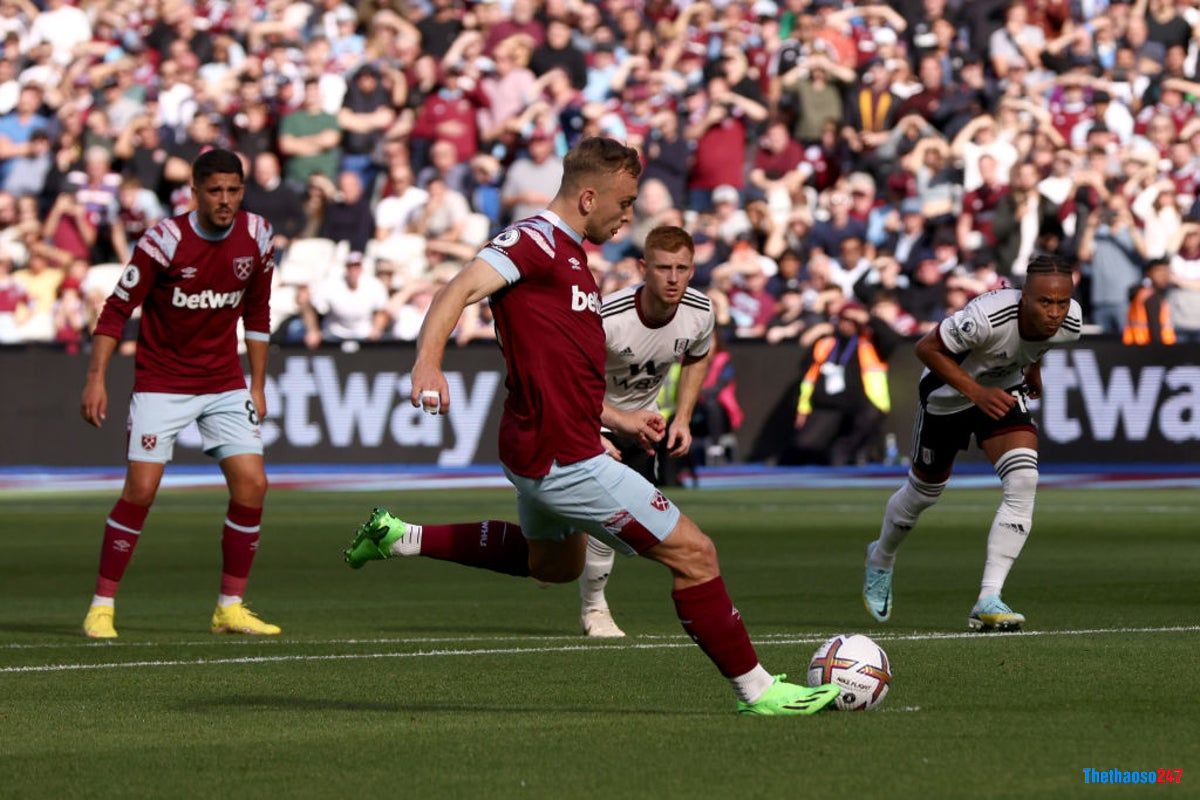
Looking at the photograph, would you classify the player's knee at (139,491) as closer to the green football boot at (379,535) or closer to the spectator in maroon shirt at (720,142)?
the green football boot at (379,535)

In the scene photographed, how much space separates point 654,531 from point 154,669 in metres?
3.23

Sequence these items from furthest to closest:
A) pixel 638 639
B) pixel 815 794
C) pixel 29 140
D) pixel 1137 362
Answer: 1. pixel 29 140
2. pixel 1137 362
3. pixel 638 639
4. pixel 815 794

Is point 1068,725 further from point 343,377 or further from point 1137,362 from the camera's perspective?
point 343,377

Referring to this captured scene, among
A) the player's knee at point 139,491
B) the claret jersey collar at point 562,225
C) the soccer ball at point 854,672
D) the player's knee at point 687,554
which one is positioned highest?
the claret jersey collar at point 562,225

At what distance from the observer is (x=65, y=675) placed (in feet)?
33.7

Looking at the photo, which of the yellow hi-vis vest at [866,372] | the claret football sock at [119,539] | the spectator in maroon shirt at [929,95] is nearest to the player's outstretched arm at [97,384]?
the claret football sock at [119,539]

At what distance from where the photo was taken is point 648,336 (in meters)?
12.2

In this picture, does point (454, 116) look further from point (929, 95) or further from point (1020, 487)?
point (1020, 487)

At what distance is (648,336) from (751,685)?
4124 millimetres

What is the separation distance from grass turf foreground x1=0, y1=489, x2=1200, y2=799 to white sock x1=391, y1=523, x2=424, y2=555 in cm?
58

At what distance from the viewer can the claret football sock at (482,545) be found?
9.39m

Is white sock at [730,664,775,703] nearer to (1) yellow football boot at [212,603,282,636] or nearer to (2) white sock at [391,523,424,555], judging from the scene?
(2) white sock at [391,523,424,555]

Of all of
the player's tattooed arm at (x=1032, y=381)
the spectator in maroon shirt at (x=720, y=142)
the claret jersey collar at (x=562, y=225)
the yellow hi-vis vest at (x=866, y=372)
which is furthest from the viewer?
the spectator in maroon shirt at (x=720, y=142)

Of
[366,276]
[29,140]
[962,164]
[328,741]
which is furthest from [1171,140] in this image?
[328,741]
